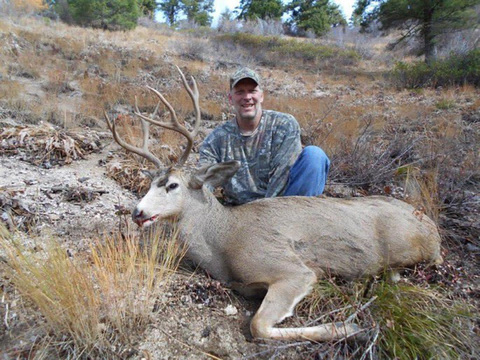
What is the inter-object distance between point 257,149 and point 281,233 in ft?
4.48

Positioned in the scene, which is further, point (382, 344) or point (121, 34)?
point (121, 34)

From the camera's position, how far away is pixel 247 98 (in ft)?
12.9

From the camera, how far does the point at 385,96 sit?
11328mm

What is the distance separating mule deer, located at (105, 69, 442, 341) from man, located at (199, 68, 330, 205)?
24.9 inches

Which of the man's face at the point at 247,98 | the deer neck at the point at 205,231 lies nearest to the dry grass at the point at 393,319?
the deer neck at the point at 205,231

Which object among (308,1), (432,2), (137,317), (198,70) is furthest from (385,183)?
(308,1)

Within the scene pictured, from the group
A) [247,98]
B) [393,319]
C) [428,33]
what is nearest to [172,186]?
[247,98]

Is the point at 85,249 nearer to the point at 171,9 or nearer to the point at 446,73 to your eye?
the point at 446,73

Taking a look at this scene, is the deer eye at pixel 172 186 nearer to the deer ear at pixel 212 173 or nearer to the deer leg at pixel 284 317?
the deer ear at pixel 212 173

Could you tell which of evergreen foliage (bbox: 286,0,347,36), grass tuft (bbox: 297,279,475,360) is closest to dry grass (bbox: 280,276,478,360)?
grass tuft (bbox: 297,279,475,360)

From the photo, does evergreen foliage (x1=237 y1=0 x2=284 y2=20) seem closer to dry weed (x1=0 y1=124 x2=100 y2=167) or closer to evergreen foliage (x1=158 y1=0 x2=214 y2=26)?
evergreen foliage (x1=158 y1=0 x2=214 y2=26)

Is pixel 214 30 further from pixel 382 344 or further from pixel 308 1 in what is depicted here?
pixel 382 344

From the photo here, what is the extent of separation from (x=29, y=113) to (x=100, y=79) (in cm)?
365

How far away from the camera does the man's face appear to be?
12.9 feet
